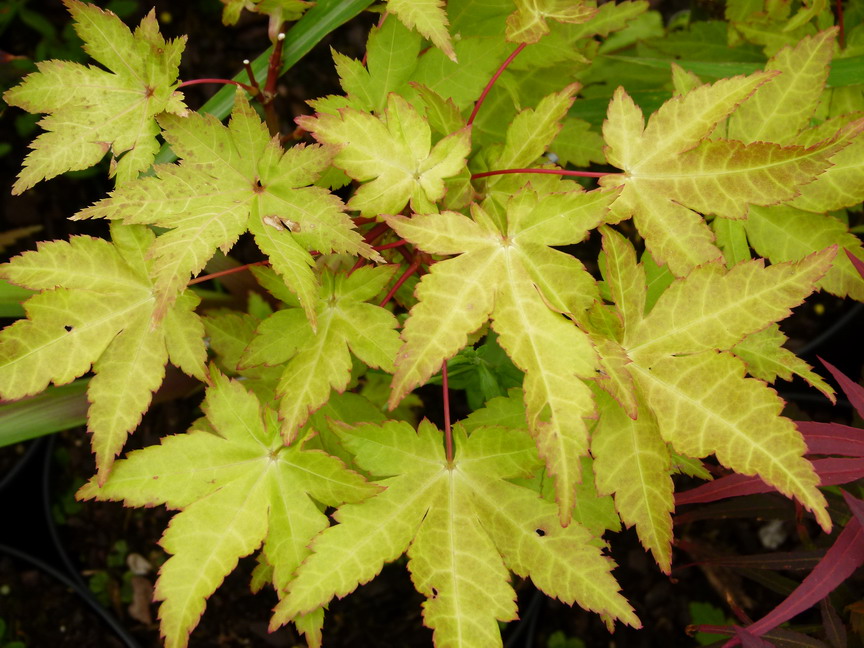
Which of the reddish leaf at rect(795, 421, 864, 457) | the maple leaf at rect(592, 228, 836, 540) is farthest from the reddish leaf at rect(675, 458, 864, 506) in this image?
the maple leaf at rect(592, 228, 836, 540)

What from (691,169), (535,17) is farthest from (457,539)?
(535,17)

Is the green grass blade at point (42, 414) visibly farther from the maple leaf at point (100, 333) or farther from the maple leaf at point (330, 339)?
the maple leaf at point (330, 339)

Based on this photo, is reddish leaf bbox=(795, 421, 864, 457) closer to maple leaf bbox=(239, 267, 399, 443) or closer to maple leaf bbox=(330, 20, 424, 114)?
maple leaf bbox=(239, 267, 399, 443)

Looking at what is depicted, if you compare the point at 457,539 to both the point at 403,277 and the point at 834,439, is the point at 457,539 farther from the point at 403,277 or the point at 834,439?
the point at 834,439

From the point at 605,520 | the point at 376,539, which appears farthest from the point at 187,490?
the point at 605,520

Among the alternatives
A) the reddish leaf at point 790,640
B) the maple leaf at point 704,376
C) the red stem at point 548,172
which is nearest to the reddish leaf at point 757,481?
the maple leaf at point 704,376

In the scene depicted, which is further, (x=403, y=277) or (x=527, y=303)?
(x=403, y=277)

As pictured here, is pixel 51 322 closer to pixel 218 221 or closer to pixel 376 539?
pixel 218 221
